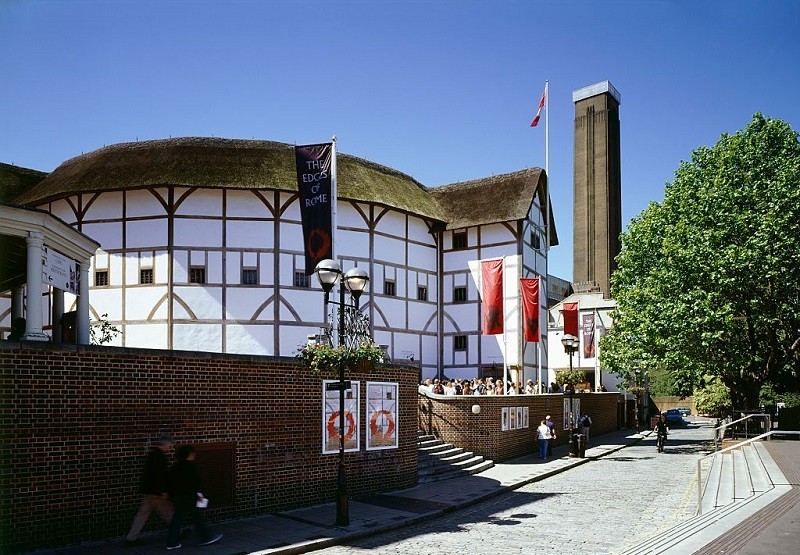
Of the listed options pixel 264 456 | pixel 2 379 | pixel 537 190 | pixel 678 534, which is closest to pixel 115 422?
pixel 2 379

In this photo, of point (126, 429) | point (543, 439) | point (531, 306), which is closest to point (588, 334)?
point (531, 306)

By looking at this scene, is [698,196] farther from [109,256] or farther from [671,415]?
[671,415]

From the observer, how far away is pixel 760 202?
28422 millimetres

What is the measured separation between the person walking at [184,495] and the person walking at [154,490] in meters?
0.15

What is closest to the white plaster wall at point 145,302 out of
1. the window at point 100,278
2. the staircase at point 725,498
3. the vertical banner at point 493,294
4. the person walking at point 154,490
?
the window at point 100,278

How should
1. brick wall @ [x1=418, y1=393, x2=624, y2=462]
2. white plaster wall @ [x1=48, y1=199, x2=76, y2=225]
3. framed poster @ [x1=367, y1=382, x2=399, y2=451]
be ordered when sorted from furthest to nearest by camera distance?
white plaster wall @ [x1=48, y1=199, x2=76, y2=225] < brick wall @ [x1=418, y1=393, x2=624, y2=462] < framed poster @ [x1=367, y1=382, x2=399, y2=451]

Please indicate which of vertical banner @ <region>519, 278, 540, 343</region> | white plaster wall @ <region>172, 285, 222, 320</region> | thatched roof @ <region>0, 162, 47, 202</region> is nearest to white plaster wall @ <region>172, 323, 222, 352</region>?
white plaster wall @ <region>172, 285, 222, 320</region>

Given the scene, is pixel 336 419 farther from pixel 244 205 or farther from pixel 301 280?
pixel 244 205

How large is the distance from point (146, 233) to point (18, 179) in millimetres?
9694

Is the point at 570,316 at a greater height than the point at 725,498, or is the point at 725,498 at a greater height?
the point at 570,316

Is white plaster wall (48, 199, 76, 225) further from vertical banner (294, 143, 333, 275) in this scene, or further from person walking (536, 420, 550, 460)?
person walking (536, 420, 550, 460)

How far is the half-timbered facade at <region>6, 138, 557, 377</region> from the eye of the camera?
28.8 meters

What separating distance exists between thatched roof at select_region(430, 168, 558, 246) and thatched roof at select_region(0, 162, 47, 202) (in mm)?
19477

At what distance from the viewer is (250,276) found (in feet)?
97.1
